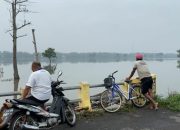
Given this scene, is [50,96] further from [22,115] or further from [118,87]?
[118,87]

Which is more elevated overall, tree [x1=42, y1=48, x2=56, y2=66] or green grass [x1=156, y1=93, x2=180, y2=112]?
tree [x1=42, y1=48, x2=56, y2=66]

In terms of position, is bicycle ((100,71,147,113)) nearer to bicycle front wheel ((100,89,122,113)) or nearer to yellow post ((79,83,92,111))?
bicycle front wheel ((100,89,122,113))

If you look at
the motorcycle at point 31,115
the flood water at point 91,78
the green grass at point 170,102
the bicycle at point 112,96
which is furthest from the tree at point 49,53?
the motorcycle at point 31,115

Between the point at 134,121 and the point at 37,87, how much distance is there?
3.21m

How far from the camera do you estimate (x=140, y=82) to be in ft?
39.8

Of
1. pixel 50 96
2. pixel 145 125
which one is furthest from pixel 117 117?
pixel 50 96

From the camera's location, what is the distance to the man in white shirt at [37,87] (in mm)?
8508

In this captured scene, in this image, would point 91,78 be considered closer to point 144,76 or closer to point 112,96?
point 144,76

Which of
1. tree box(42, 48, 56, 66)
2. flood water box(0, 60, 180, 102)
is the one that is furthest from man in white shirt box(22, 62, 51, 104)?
tree box(42, 48, 56, 66)

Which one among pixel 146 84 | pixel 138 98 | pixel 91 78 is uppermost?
pixel 146 84

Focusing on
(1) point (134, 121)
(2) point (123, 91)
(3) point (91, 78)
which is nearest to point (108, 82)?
(2) point (123, 91)

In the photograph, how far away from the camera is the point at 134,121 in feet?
33.3

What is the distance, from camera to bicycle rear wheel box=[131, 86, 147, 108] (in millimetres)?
11867

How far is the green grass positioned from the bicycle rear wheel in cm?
70
